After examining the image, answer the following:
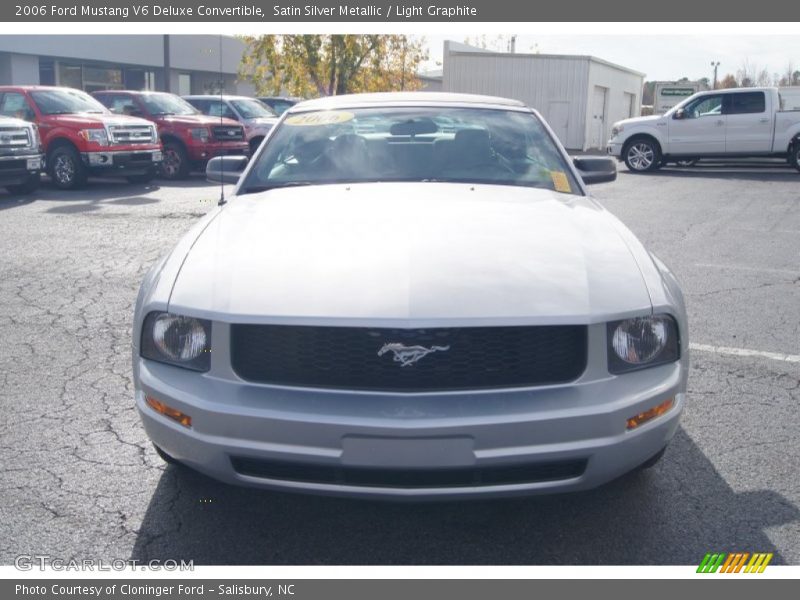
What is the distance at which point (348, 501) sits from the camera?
327cm

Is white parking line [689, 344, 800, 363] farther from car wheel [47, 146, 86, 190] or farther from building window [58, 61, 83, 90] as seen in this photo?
building window [58, 61, 83, 90]

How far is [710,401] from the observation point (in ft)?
14.2

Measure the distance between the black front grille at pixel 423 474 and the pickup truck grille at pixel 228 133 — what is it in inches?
571

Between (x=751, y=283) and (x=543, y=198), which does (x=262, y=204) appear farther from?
(x=751, y=283)

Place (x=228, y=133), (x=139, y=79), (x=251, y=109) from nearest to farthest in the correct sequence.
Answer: (x=228, y=133) → (x=251, y=109) → (x=139, y=79)

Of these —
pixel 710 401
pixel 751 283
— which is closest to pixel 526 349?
pixel 710 401

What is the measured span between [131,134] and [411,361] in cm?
1306

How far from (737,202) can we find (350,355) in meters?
12.3

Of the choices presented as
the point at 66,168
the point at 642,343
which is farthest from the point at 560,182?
the point at 66,168

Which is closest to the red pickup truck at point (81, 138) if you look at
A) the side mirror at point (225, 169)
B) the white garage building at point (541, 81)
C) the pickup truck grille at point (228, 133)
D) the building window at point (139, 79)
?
the pickup truck grille at point (228, 133)

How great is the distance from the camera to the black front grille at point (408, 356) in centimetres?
271

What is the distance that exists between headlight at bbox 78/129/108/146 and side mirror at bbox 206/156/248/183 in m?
9.83

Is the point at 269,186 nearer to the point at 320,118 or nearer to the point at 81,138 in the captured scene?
the point at 320,118

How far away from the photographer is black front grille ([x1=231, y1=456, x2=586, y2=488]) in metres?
2.63
